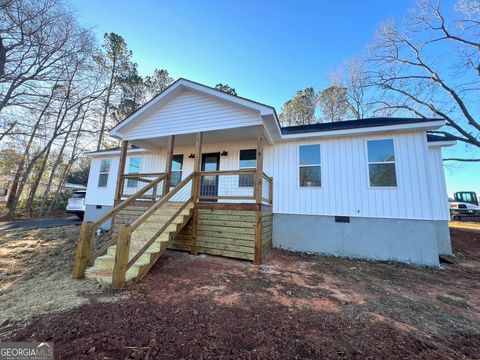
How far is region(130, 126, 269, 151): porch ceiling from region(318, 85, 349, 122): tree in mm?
12973

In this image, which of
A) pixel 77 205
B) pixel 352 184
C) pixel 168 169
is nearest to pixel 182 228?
pixel 168 169

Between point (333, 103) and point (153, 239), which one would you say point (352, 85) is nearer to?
point (333, 103)

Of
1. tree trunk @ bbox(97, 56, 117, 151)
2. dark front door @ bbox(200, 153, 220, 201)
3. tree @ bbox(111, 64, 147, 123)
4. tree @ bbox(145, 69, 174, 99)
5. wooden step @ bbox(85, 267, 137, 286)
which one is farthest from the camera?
tree @ bbox(145, 69, 174, 99)

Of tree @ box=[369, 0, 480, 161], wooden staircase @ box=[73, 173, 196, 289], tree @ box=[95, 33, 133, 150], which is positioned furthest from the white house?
tree @ box=[95, 33, 133, 150]

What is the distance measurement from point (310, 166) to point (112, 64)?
19702mm

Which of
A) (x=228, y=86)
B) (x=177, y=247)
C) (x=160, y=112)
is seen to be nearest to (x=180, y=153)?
(x=160, y=112)

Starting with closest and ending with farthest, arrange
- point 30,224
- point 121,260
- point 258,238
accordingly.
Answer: point 121,260
point 258,238
point 30,224

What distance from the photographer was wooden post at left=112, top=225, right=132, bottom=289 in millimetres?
3572

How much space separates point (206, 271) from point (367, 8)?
13594mm

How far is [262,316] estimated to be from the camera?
2.87 m

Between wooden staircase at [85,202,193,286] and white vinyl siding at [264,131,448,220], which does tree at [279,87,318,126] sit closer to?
white vinyl siding at [264,131,448,220]

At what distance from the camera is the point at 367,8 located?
388 inches

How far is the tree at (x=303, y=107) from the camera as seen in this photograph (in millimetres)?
18562

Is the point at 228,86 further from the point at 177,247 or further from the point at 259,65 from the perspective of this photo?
the point at 177,247
